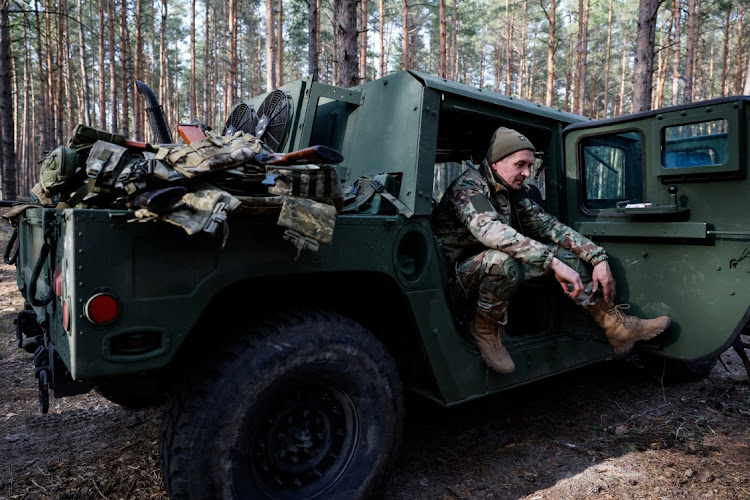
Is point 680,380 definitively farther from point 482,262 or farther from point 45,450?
point 45,450

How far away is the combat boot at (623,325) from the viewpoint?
296cm

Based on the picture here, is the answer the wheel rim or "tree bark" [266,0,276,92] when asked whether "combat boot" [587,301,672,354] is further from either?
"tree bark" [266,0,276,92]

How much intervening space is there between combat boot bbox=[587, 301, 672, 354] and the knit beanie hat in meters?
1.02

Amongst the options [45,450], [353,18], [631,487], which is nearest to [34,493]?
[45,450]

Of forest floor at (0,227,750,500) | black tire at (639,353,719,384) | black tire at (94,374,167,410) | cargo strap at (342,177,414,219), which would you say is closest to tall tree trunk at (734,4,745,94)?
black tire at (639,353,719,384)

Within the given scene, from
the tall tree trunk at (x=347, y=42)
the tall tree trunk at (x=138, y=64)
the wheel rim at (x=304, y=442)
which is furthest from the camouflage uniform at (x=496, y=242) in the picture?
the tall tree trunk at (x=138, y=64)

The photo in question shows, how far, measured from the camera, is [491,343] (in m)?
2.81

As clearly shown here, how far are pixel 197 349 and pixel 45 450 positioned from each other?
1589mm

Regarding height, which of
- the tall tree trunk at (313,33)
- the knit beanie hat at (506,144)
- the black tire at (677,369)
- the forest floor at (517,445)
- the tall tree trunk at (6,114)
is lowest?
the forest floor at (517,445)

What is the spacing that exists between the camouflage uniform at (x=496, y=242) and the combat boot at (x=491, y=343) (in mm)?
47

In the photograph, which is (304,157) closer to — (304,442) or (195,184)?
(195,184)

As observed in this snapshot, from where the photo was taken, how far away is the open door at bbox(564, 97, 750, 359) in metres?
2.68

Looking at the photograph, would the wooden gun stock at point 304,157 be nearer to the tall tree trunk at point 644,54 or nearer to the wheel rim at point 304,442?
the wheel rim at point 304,442

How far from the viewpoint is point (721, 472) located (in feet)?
8.92
